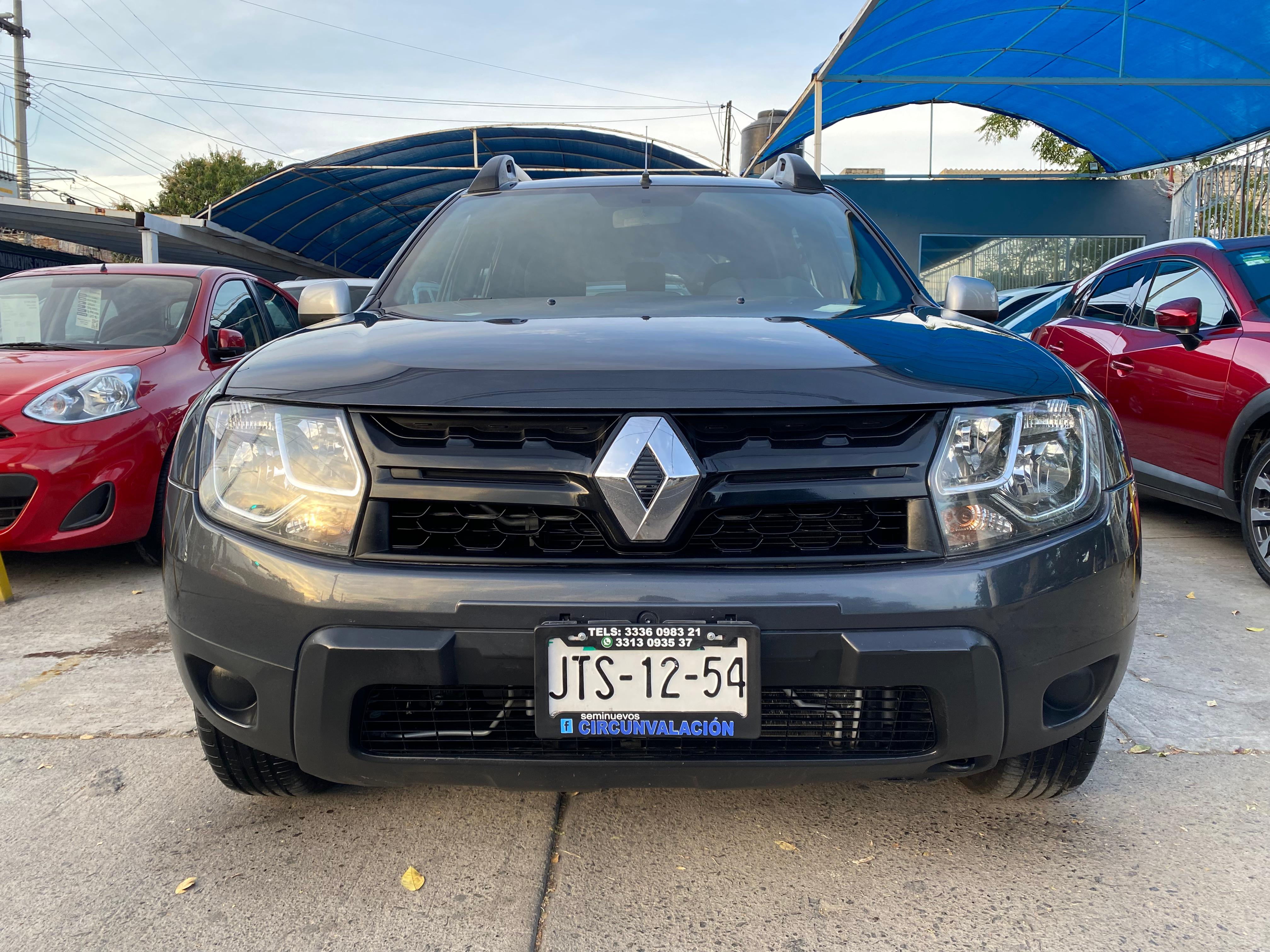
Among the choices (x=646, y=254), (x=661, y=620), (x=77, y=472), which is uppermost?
(x=646, y=254)

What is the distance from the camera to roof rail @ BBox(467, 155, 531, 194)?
3143mm

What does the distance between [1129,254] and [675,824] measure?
480cm

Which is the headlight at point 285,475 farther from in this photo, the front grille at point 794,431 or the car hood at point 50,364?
the car hood at point 50,364

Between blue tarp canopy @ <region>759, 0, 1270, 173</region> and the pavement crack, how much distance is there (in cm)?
811

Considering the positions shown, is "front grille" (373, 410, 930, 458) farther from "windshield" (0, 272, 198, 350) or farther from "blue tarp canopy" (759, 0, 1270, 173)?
"blue tarp canopy" (759, 0, 1270, 173)

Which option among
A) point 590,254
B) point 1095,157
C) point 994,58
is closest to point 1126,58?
point 994,58

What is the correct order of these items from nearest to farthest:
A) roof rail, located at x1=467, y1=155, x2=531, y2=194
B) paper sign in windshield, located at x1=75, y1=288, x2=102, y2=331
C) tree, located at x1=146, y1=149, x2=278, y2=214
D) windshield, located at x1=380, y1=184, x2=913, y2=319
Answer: windshield, located at x1=380, y1=184, x2=913, y2=319 → roof rail, located at x1=467, y1=155, x2=531, y2=194 → paper sign in windshield, located at x1=75, y1=288, x2=102, y2=331 → tree, located at x1=146, y1=149, x2=278, y2=214

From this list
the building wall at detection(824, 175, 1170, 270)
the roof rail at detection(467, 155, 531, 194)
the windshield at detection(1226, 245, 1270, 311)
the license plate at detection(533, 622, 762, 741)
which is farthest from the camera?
the building wall at detection(824, 175, 1170, 270)

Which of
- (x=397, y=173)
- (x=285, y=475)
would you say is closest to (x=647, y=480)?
(x=285, y=475)

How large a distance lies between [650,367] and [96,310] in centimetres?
431

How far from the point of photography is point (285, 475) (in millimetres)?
1693

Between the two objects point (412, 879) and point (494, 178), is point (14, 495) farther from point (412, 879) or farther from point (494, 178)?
point (412, 879)

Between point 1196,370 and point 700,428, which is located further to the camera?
point 1196,370

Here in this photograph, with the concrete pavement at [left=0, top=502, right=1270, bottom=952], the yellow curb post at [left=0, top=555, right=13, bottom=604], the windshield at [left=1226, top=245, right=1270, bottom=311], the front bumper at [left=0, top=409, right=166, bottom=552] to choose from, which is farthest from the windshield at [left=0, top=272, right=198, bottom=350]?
the windshield at [left=1226, top=245, right=1270, bottom=311]
